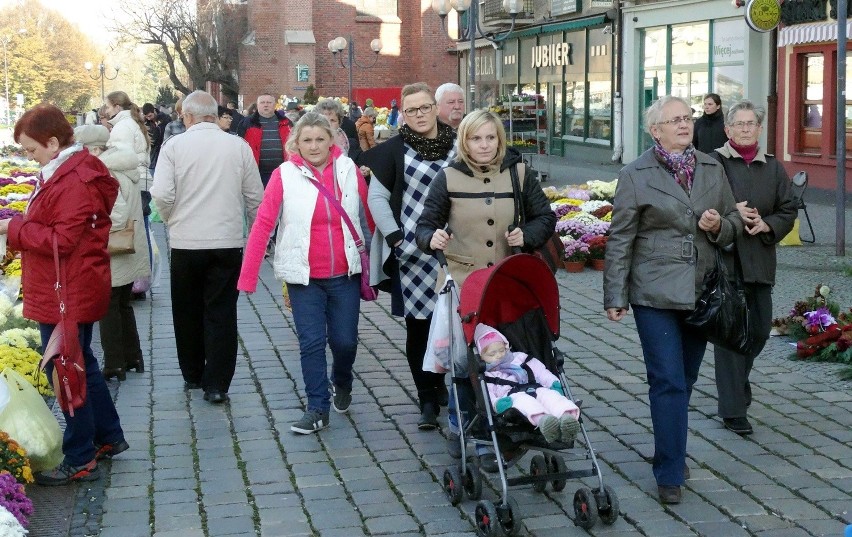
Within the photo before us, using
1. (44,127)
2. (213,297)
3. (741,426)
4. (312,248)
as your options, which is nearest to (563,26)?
(213,297)

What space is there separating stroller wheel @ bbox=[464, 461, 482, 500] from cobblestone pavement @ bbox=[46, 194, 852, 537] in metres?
0.07

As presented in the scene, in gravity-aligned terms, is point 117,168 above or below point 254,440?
above

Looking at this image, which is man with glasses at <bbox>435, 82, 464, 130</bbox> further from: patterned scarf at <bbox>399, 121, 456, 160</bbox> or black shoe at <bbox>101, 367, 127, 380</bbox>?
black shoe at <bbox>101, 367, 127, 380</bbox>

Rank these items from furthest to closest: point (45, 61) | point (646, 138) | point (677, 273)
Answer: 1. point (45, 61)
2. point (646, 138)
3. point (677, 273)

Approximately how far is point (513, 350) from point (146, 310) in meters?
6.34

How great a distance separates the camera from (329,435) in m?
7.02

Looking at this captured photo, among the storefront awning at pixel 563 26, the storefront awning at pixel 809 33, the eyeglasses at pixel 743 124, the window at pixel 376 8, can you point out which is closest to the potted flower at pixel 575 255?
the eyeglasses at pixel 743 124

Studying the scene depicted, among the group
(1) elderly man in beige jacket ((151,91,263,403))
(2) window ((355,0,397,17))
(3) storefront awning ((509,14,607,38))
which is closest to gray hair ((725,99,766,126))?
(1) elderly man in beige jacket ((151,91,263,403))

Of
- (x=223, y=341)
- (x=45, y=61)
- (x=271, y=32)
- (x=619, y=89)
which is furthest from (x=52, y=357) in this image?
(x=45, y=61)

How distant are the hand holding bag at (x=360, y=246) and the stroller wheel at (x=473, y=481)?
1.73 meters

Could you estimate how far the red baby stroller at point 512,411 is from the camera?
209 inches

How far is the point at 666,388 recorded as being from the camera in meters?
5.74

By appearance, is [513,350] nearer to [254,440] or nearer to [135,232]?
[254,440]

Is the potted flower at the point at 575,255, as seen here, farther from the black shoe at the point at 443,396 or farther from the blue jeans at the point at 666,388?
the blue jeans at the point at 666,388
